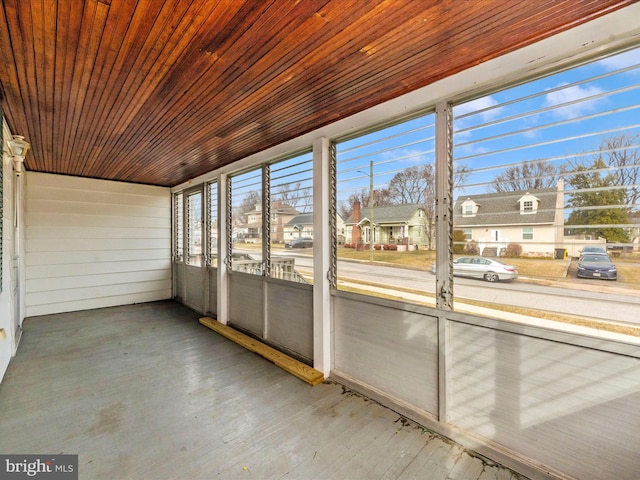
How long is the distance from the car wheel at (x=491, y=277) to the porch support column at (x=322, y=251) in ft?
4.61

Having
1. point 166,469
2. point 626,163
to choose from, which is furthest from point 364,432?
point 626,163

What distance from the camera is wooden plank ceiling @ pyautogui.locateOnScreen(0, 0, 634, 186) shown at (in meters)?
1.39

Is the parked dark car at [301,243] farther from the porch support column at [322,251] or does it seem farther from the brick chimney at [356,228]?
the brick chimney at [356,228]

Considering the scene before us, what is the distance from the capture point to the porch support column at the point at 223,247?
4465 millimetres

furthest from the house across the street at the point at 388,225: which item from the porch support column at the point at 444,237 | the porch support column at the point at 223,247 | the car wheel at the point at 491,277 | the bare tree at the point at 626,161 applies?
the porch support column at the point at 223,247

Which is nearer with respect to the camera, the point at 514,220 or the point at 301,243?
the point at 514,220

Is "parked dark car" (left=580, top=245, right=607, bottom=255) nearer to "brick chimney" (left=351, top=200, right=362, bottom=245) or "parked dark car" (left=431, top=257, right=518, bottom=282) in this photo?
"parked dark car" (left=431, top=257, right=518, bottom=282)

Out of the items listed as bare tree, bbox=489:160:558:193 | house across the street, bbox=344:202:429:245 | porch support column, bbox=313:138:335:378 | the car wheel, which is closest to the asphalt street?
the car wheel

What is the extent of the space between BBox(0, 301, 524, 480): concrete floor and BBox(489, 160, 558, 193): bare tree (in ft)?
5.67

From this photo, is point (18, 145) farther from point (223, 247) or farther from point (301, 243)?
point (301, 243)

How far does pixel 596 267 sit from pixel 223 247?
164 inches

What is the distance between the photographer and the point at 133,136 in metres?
3.21

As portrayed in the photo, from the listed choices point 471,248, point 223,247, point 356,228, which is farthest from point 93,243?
point 471,248

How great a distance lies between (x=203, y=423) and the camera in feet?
7.26
